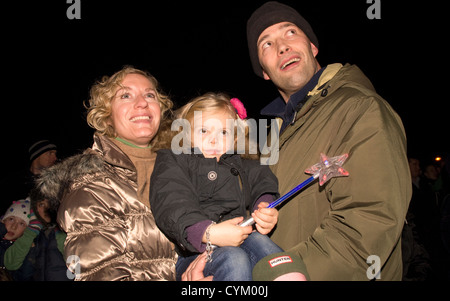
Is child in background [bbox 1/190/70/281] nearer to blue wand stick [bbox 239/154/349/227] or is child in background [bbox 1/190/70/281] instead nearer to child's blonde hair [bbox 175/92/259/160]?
child's blonde hair [bbox 175/92/259/160]

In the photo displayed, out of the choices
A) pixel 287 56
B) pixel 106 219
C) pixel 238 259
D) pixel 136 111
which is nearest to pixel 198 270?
pixel 238 259

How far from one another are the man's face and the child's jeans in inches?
50.1

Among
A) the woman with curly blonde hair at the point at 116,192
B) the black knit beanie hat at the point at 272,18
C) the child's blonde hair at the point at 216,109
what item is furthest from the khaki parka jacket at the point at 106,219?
the black knit beanie hat at the point at 272,18

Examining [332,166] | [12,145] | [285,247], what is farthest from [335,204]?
[12,145]

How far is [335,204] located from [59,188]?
1.80 meters

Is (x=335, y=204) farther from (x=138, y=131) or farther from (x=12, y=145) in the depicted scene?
(x=12, y=145)

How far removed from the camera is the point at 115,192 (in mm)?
1844

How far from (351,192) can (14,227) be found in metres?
4.60

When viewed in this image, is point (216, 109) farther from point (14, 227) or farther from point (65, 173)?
point (14, 227)

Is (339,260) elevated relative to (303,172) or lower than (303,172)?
lower

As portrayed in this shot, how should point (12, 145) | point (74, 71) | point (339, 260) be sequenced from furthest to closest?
point (12, 145) < point (74, 71) < point (339, 260)

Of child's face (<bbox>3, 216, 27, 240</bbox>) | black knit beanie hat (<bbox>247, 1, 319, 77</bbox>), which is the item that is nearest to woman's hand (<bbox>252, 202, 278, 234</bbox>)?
black knit beanie hat (<bbox>247, 1, 319, 77</bbox>)

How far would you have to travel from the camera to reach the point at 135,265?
1797 millimetres

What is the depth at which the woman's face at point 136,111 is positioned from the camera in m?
2.17
